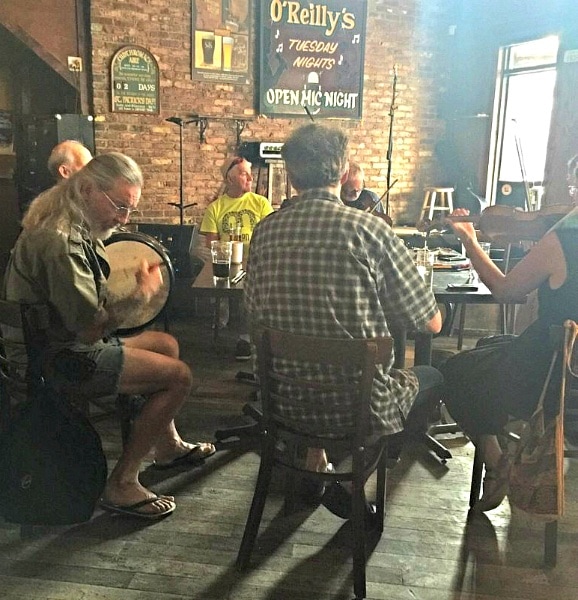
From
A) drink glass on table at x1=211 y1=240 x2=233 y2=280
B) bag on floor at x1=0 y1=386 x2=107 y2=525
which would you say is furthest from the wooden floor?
drink glass on table at x1=211 y1=240 x2=233 y2=280

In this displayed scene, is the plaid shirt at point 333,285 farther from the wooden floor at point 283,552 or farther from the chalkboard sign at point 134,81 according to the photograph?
the chalkboard sign at point 134,81

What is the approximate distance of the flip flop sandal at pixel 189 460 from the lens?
2512mm

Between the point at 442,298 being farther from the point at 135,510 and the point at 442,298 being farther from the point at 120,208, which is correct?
the point at 135,510

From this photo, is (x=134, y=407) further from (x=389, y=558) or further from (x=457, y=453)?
(x=457, y=453)

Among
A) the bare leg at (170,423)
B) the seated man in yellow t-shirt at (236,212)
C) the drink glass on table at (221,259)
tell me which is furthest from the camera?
the seated man in yellow t-shirt at (236,212)

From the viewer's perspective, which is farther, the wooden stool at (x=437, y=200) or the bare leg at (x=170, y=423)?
the wooden stool at (x=437, y=200)

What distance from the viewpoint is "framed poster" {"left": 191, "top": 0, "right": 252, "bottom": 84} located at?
18.4 ft

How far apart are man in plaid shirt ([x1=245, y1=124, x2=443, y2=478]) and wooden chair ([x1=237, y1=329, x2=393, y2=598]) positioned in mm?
44

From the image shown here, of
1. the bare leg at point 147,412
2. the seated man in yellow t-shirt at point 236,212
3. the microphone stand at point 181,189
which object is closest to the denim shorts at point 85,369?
the bare leg at point 147,412

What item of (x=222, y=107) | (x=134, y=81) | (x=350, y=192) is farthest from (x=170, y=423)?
(x=222, y=107)

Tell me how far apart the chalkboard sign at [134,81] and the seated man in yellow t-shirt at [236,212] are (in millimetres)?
2031

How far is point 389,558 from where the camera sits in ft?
6.45

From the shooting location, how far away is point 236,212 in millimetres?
3938

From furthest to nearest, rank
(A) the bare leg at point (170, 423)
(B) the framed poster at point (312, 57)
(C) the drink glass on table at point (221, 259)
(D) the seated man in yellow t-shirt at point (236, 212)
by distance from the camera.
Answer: (B) the framed poster at point (312, 57) → (D) the seated man in yellow t-shirt at point (236, 212) → (C) the drink glass on table at point (221, 259) → (A) the bare leg at point (170, 423)
